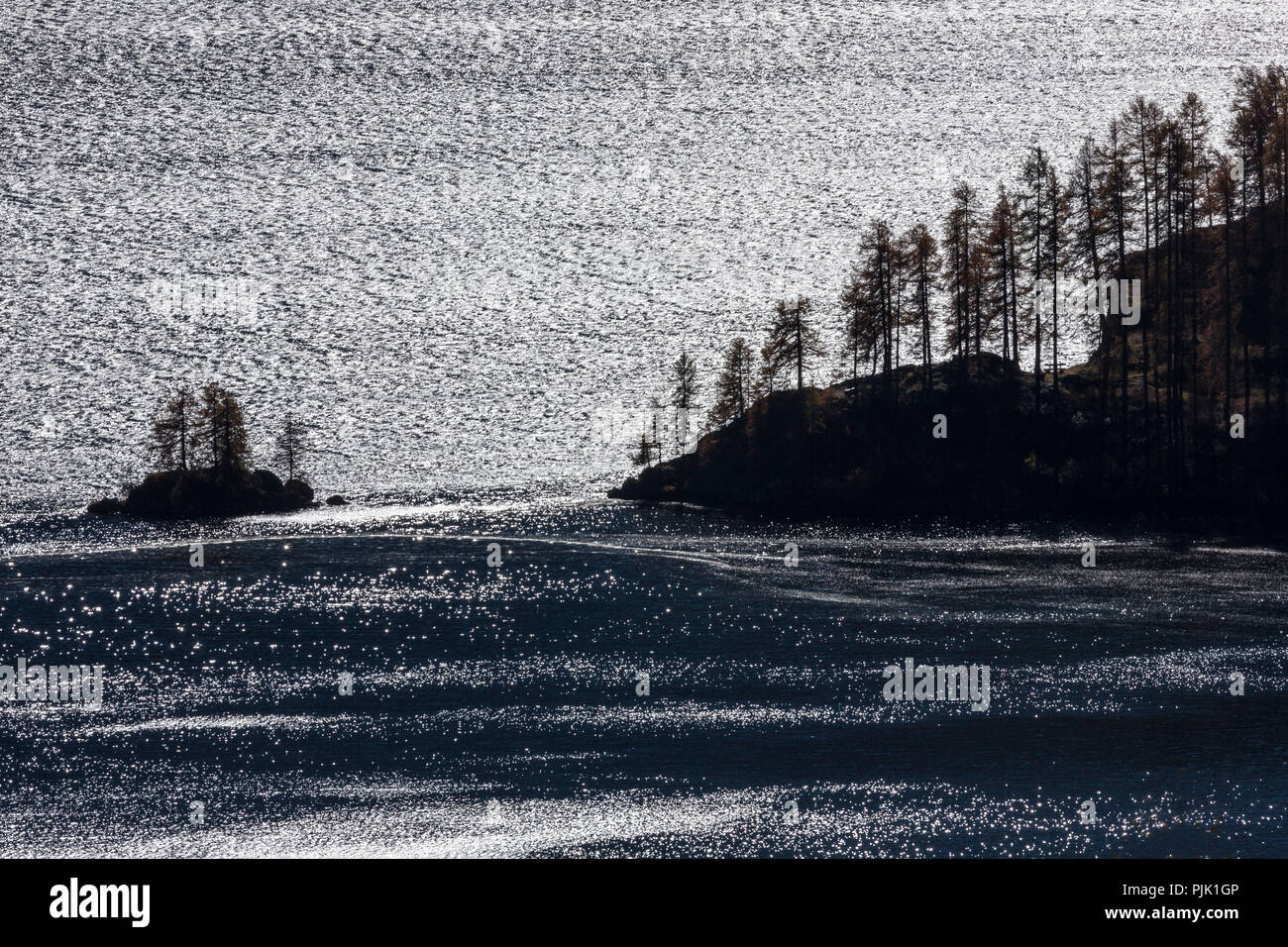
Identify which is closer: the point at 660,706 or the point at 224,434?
the point at 660,706

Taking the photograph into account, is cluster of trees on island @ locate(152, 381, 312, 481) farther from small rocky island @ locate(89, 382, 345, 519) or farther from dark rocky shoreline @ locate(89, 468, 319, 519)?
dark rocky shoreline @ locate(89, 468, 319, 519)

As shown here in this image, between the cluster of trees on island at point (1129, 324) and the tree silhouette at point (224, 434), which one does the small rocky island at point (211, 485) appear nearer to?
the tree silhouette at point (224, 434)

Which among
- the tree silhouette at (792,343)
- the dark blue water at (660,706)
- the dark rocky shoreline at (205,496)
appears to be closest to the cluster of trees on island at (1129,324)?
the tree silhouette at (792,343)

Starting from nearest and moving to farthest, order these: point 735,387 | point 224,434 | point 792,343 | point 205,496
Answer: point 792,343, point 205,496, point 735,387, point 224,434

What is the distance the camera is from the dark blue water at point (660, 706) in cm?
3606

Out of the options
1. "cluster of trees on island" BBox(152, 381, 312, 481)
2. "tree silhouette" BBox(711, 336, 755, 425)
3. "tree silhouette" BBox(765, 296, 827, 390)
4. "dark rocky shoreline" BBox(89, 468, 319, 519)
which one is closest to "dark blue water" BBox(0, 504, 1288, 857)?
"dark rocky shoreline" BBox(89, 468, 319, 519)

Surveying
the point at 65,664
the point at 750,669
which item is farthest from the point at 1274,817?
the point at 65,664

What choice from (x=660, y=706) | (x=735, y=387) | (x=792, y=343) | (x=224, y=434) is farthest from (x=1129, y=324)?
(x=224, y=434)

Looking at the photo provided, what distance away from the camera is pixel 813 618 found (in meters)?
68.1

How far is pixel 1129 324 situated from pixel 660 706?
8725cm

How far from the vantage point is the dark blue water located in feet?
118

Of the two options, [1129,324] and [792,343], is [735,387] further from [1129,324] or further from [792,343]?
[1129,324]

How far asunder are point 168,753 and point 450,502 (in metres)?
99.9

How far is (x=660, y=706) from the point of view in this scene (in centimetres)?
5059
